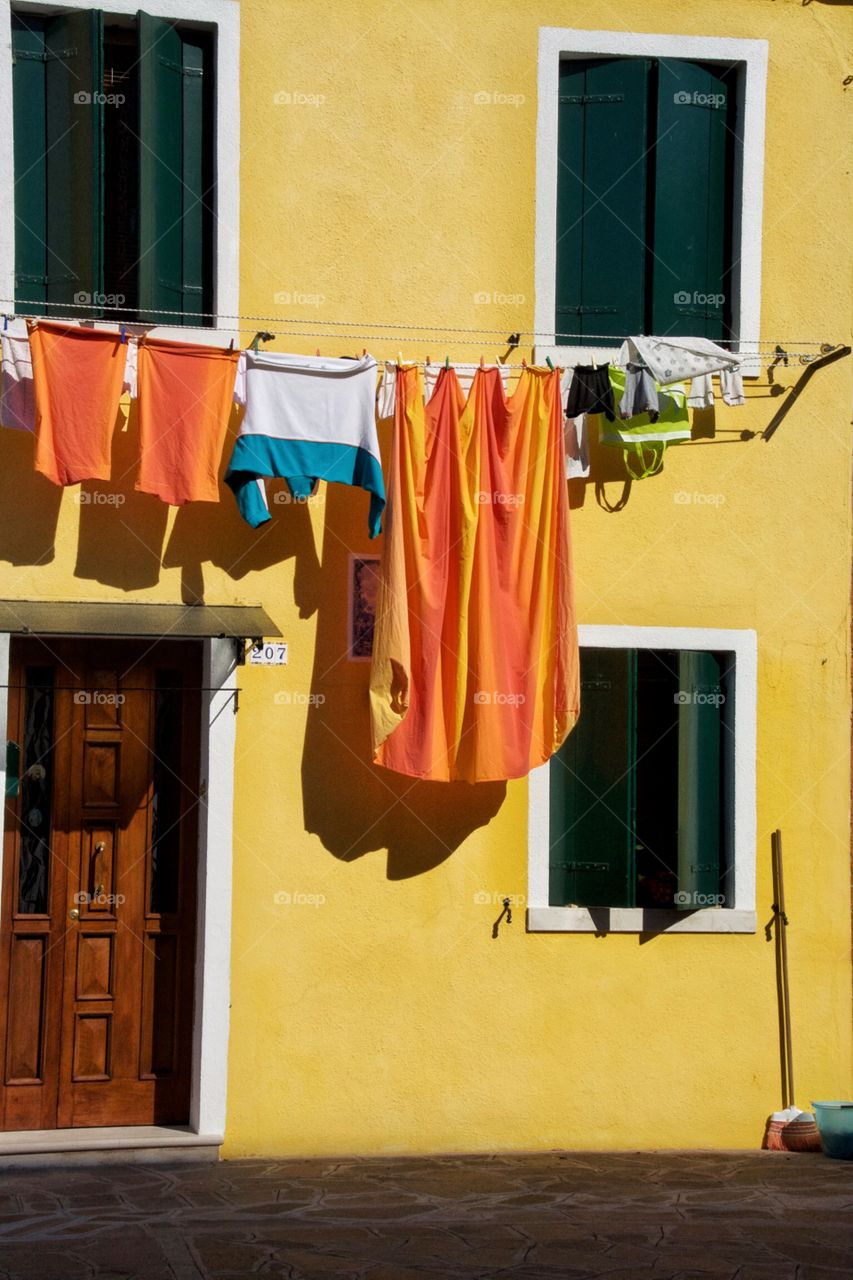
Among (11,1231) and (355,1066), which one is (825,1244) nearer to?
(355,1066)

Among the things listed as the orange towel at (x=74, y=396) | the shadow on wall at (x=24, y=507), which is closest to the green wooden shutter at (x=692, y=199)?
the orange towel at (x=74, y=396)

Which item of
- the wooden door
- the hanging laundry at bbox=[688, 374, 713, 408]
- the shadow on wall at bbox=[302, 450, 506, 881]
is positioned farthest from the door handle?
the hanging laundry at bbox=[688, 374, 713, 408]

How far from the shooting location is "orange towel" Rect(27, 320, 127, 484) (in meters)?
8.95

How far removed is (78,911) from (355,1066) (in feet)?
6.11

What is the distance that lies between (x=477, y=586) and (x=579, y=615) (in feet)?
2.61

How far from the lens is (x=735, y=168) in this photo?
10.3 meters

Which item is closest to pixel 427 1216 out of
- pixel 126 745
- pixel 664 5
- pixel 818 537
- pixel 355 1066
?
pixel 355 1066

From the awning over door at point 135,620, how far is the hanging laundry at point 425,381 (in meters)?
1.39

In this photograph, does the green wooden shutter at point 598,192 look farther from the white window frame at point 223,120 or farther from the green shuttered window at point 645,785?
the green shuttered window at point 645,785

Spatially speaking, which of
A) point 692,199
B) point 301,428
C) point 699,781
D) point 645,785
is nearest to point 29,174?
point 301,428

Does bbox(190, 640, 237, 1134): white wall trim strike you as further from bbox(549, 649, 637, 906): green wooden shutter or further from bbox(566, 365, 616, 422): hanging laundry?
bbox(566, 365, 616, 422): hanging laundry

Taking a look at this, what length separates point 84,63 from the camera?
9.48 metres

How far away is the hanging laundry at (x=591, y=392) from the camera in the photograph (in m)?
9.62

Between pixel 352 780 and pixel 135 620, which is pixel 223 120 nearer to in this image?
pixel 135 620
